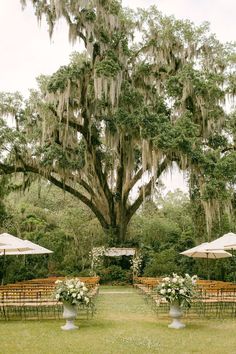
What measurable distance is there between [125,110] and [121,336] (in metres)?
13.9

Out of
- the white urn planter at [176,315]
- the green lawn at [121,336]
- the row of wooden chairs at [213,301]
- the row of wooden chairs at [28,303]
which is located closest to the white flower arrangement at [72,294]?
the green lawn at [121,336]

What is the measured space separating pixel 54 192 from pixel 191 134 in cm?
2251

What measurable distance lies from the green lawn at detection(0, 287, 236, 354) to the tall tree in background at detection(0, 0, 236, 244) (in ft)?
34.2

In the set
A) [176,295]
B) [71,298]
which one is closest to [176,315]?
[176,295]

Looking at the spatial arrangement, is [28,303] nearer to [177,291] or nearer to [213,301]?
[177,291]

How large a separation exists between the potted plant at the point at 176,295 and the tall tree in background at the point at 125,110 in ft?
35.4

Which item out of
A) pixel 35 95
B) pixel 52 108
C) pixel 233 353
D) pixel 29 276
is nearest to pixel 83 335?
pixel 233 353

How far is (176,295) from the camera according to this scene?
9.51m

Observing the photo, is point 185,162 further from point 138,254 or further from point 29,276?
point 29,276

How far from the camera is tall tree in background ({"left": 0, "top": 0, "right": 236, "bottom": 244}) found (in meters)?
20.4

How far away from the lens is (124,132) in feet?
70.6

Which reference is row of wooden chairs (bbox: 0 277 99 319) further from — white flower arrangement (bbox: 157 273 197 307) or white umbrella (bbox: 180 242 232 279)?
white umbrella (bbox: 180 242 232 279)

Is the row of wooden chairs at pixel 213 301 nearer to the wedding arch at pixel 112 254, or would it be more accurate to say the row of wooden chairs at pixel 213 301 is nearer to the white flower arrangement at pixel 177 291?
the white flower arrangement at pixel 177 291

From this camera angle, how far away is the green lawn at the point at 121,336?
7.38 meters
